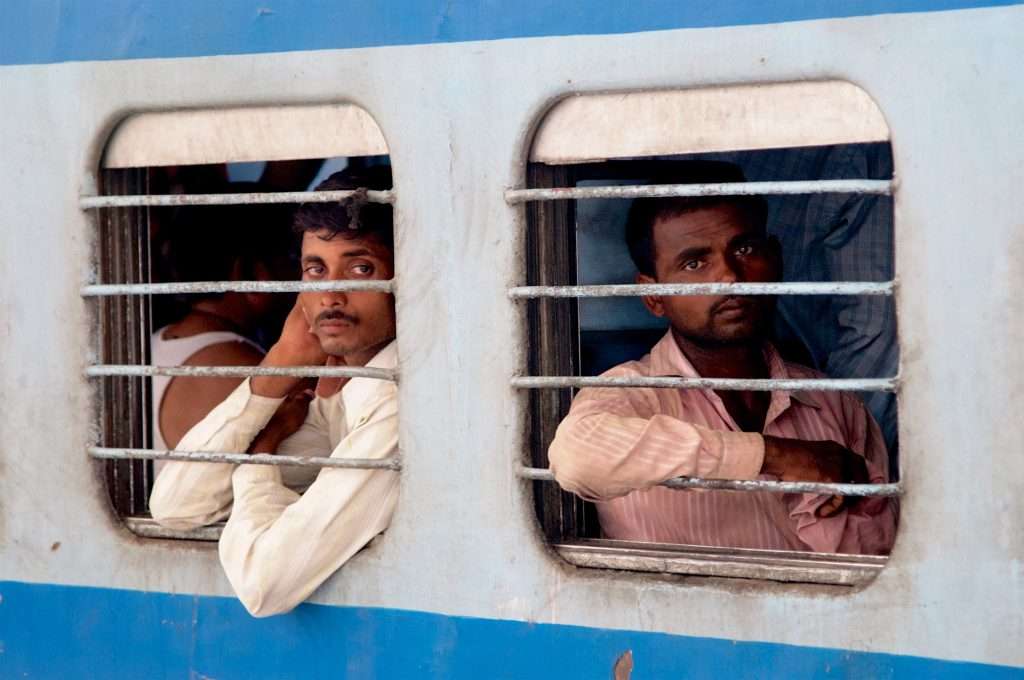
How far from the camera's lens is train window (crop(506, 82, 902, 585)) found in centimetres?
229

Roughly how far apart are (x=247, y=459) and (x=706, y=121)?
3.34 ft

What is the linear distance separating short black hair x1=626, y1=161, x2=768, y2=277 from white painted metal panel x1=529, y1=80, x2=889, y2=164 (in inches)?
15.2

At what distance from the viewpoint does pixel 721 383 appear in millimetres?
2260

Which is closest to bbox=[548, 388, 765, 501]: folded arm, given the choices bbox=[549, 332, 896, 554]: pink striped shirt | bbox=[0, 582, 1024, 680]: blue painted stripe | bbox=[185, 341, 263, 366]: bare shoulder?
bbox=[549, 332, 896, 554]: pink striped shirt

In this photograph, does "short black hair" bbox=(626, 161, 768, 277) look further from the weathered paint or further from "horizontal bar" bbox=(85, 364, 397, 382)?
"horizontal bar" bbox=(85, 364, 397, 382)

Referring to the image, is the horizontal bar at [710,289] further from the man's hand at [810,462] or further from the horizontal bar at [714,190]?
the man's hand at [810,462]

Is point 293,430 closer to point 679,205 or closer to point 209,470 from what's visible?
point 209,470

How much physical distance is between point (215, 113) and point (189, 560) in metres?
0.82

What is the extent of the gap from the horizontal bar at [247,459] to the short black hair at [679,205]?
2.16 feet

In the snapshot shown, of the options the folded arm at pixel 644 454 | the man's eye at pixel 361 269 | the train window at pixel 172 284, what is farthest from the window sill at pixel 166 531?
the folded arm at pixel 644 454

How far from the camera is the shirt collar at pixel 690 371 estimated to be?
110 inches

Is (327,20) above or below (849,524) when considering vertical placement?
above

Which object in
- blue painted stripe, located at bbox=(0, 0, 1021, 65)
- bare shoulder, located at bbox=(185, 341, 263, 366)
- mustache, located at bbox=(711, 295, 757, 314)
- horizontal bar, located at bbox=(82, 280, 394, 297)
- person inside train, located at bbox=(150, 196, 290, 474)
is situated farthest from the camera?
bare shoulder, located at bbox=(185, 341, 263, 366)

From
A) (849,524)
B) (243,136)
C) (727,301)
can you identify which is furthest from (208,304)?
(849,524)
